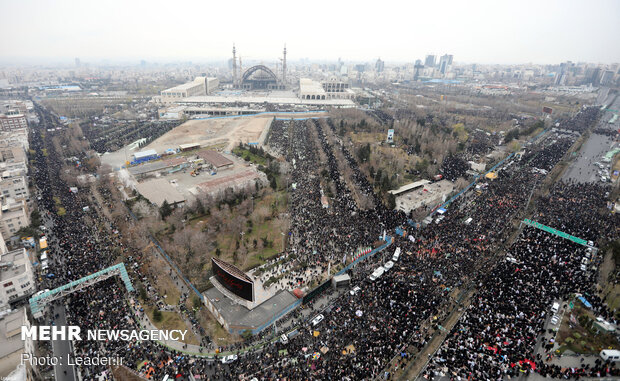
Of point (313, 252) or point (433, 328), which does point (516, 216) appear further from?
point (313, 252)

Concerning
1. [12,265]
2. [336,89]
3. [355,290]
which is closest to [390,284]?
[355,290]

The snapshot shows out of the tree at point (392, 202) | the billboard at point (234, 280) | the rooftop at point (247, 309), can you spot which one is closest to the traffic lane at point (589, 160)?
the tree at point (392, 202)

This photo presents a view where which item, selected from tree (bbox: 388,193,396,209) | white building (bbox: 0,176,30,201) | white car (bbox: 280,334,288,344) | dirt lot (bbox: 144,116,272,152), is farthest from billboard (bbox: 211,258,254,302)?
dirt lot (bbox: 144,116,272,152)

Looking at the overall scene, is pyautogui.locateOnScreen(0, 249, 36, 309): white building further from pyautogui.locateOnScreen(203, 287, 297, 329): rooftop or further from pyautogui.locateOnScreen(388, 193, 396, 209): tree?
pyautogui.locateOnScreen(388, 193, 396, 209): tree

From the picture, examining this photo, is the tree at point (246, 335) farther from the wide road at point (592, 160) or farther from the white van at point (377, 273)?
the wide road at point (592, 160)

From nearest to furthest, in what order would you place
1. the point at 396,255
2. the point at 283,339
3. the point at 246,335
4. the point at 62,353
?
the point at 62,353, the point at 283,339, the point at 246,335, the point at 396,255

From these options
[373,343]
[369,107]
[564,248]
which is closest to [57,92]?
[369,107]

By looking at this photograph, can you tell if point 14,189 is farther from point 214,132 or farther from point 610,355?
point 610,355
